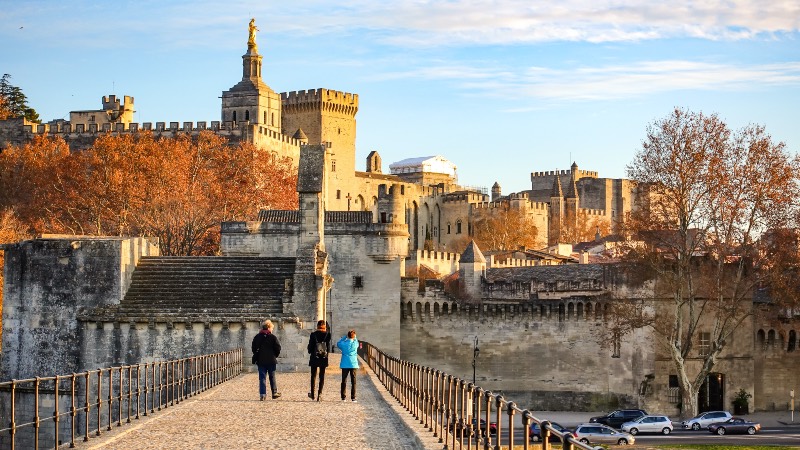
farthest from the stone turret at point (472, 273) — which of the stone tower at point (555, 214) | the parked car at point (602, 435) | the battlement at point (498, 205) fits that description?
the stone tower at point (555, 214)

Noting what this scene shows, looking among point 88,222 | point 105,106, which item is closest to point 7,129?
point 105,106

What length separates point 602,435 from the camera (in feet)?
164

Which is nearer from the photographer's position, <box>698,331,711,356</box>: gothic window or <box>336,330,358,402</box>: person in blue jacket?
<box>336,330,358,402</box>: person in blue jacket

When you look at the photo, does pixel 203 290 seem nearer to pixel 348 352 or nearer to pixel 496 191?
pixel 348 352

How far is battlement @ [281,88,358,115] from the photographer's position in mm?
118500

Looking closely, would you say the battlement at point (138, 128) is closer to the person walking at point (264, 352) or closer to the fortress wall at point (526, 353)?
the fortress wall at point (526, 353)

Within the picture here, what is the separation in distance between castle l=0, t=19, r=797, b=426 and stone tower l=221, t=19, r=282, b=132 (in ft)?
0.49

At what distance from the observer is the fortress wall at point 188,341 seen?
3809cm

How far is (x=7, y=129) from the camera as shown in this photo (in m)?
100

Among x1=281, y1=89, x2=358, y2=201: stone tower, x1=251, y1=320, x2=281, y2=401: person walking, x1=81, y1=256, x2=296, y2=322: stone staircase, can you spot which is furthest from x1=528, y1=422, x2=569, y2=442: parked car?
x1=281, y1=89, x2=358, y2=201: stone tower

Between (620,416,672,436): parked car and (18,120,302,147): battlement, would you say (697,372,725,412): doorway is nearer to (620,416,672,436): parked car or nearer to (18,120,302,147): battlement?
(620,416,672,436): parked car

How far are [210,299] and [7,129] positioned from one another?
65222 mm

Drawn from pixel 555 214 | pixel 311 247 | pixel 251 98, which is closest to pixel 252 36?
pixel 251 98

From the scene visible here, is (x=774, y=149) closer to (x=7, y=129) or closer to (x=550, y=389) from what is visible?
(x=550, y=389)
